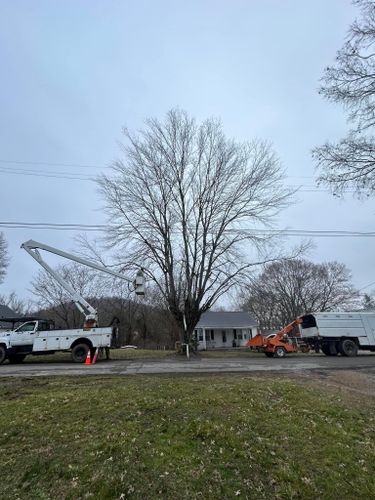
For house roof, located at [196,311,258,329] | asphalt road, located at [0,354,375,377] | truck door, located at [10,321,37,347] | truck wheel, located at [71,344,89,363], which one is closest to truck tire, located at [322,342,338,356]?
asphalt road, located at [0,354,375,377]

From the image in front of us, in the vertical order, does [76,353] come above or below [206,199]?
below

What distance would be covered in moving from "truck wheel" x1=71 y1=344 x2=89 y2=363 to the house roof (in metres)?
28.4

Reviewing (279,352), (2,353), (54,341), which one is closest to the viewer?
(2,353)

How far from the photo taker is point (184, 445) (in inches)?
188

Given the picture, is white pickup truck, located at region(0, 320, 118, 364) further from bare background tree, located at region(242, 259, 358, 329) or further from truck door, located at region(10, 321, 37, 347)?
bare background tree, located at region(242, 259, 358, 329)

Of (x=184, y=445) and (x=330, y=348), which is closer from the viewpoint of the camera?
(x=184, y=445)

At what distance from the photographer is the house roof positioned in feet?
147

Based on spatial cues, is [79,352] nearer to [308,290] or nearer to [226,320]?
[226,320]

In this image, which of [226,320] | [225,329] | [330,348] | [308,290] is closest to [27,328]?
[330,348]

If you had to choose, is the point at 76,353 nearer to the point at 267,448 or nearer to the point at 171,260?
the point at 171,260

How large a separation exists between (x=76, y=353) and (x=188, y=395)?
10.6 m

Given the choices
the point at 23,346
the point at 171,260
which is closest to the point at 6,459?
the point at 23,346

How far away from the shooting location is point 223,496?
3711 millimetres

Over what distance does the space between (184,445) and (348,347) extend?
66.3 ft
